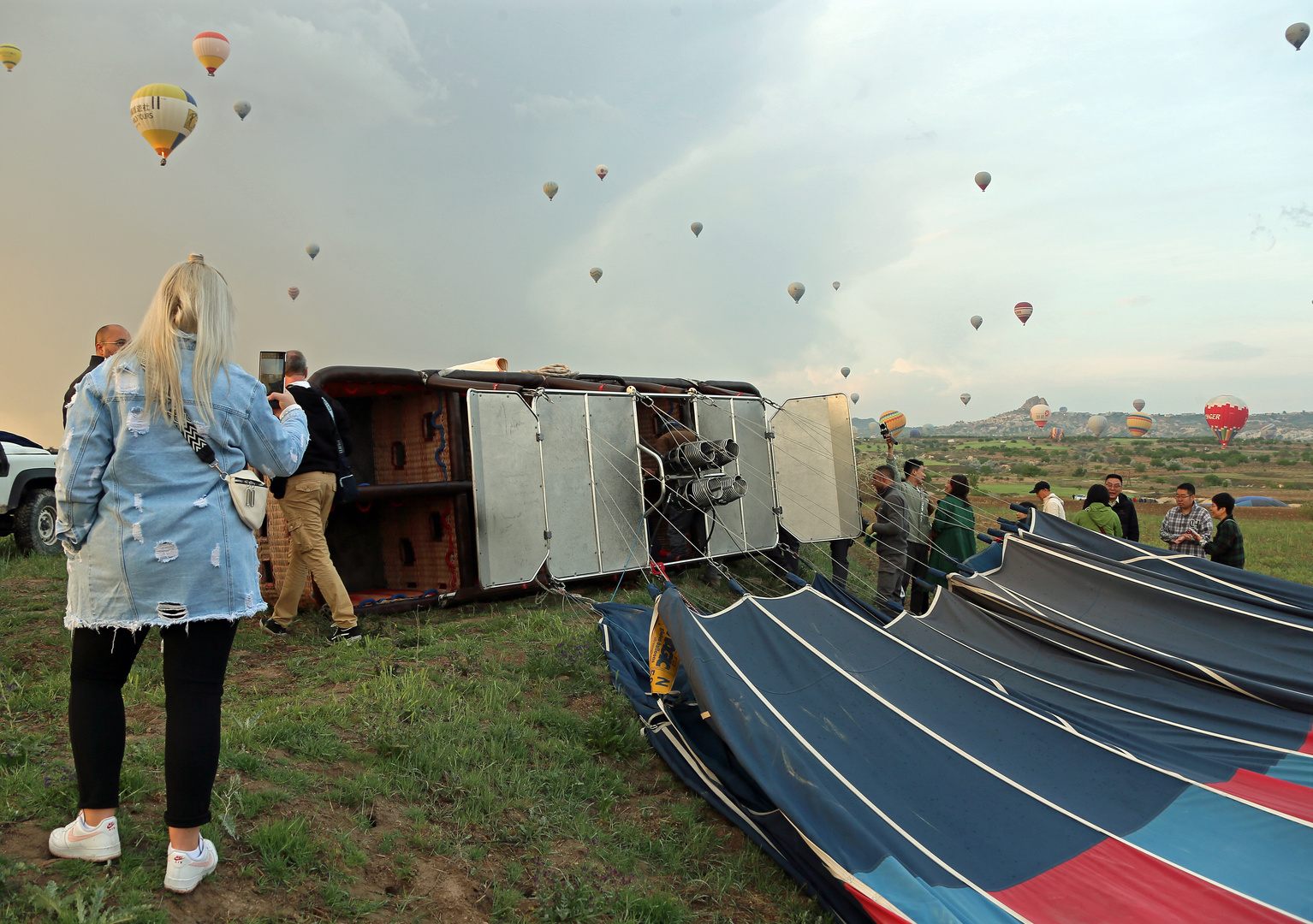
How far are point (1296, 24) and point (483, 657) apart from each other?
130 ft

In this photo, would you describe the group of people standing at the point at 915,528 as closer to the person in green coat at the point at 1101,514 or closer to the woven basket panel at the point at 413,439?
the person in green coat at the point at 1101,514

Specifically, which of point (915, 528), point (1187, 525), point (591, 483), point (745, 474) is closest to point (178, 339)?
point (591, 483)

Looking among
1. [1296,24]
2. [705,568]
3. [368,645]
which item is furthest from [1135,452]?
[368,645]

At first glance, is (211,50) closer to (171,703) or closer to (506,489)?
(506,489)

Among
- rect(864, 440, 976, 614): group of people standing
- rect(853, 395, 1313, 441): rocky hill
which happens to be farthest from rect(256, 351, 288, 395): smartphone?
rect(853, 395, 1313, 441): rocky hill

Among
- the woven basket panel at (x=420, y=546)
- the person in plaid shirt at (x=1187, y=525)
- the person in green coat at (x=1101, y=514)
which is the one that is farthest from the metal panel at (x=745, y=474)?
the person in plaid shirt at (x=1187, y=525)

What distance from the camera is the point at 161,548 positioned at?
90.4 inches

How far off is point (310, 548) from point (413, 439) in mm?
2154

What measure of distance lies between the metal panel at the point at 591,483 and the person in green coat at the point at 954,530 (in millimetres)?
3033

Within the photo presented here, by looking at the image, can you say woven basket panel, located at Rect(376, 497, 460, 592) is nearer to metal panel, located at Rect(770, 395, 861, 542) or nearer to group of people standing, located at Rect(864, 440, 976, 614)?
metal panel, located at Rect(770, 395, 861, 542)

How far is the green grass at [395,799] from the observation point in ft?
8.76

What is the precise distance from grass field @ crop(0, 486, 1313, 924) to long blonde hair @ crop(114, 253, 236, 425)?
1.39m

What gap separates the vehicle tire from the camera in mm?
8289

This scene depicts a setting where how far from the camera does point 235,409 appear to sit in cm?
248
